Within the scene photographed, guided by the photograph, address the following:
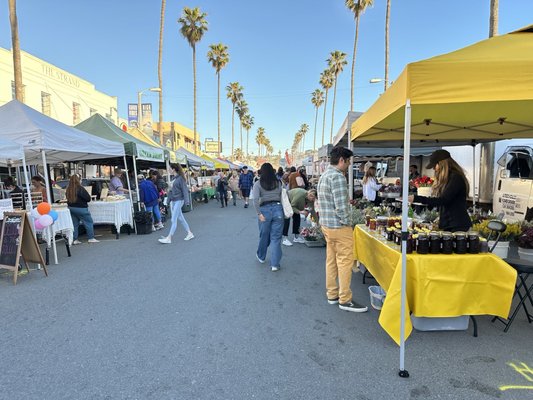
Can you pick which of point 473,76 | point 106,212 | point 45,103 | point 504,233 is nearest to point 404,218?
point 473,76

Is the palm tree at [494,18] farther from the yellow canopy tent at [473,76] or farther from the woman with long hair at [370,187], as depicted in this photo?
the yellow canopy tent at [473,76]

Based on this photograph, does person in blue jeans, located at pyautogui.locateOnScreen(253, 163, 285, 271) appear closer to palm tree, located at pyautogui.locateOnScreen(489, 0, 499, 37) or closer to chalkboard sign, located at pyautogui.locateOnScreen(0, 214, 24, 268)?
chalkboard sign, located at pyautogui.locateOnScreen(0, 214, 24, 268)

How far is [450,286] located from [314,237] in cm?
454

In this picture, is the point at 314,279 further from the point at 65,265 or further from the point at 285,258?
the point at 65,265

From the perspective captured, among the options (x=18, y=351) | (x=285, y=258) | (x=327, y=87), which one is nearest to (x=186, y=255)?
(x=285, y=258)

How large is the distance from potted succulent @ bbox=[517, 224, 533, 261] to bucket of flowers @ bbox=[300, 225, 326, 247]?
3.48 m

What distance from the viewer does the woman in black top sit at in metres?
3.62

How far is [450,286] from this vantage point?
3.20 m

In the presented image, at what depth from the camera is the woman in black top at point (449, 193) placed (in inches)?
143

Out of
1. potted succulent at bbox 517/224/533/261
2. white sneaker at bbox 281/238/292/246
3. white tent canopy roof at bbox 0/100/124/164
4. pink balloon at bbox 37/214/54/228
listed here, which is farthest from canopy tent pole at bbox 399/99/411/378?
white tent canopy roof at bbox 0/100/124/164

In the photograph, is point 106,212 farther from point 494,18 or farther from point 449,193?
point 494,18

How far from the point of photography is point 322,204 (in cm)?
405

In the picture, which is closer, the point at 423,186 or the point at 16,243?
the point at 16,243

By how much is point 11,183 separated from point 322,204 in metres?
11.3
